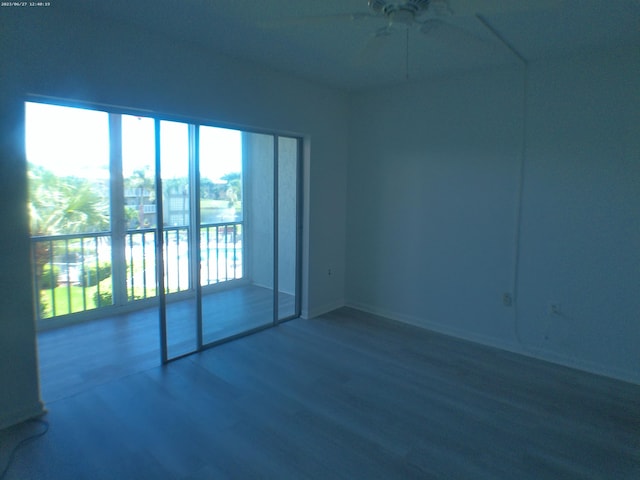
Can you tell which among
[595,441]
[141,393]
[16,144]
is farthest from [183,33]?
[595,441]

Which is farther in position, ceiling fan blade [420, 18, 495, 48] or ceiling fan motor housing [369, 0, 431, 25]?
ceiling fan blade [420, 18, 495, 48]

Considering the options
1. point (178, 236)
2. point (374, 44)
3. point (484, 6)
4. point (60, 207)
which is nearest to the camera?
point (484, 6)

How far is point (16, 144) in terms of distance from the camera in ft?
7.59

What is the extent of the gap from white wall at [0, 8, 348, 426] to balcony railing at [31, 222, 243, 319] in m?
1.27

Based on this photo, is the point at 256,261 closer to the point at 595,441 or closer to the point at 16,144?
the point at 16,144

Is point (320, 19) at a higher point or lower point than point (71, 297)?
higher

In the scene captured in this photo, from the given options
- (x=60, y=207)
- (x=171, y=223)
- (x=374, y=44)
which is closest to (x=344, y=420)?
(x=374, y=44)

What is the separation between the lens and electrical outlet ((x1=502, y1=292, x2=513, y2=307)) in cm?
358

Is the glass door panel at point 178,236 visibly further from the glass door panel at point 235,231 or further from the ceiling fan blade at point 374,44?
the ceiling fan blade at point 374,44

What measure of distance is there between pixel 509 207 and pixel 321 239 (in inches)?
77.4

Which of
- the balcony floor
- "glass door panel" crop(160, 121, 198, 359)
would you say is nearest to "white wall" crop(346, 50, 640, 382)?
the balcony floor

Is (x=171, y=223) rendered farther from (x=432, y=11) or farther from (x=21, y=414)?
(x=432, y=11)

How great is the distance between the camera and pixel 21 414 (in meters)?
2.42

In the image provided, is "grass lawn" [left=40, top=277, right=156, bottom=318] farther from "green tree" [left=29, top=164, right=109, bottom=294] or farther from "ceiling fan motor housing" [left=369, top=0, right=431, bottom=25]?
"ceiling fan motor housing" [left=369, top=0, right=431, bottom=25]
